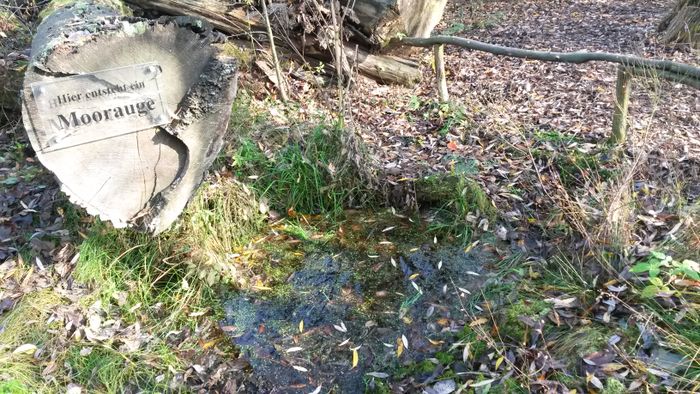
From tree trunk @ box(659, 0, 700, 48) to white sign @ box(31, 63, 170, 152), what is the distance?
21.1 feet

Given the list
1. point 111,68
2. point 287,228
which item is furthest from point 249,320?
point 111,68

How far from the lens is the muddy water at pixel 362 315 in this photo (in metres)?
2.62

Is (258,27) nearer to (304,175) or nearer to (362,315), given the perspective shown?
(304,175)

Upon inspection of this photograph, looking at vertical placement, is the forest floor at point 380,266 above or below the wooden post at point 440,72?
below

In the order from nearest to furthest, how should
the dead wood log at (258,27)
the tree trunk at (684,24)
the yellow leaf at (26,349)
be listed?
the yellow leaf at (26,349)
the dead wood log at (258,27)
the tree trunk at (684,24)

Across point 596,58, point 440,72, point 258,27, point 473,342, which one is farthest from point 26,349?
point 596,58

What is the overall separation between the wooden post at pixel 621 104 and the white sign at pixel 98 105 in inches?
129

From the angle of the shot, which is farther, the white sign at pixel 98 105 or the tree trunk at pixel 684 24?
the tree trunk at pixel 684 24

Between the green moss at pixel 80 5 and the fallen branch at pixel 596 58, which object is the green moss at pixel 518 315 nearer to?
the fallen branch at pixel 596 58

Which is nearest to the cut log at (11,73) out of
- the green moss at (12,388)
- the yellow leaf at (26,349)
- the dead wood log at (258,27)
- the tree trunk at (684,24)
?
the dead wood log at (258,27)

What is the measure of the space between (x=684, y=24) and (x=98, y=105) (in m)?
6.94

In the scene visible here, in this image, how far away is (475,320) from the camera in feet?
8.84

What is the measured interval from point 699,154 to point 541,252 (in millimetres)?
1763

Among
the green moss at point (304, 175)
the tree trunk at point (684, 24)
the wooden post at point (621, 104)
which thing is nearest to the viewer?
the wooden post at point (621, 104)
